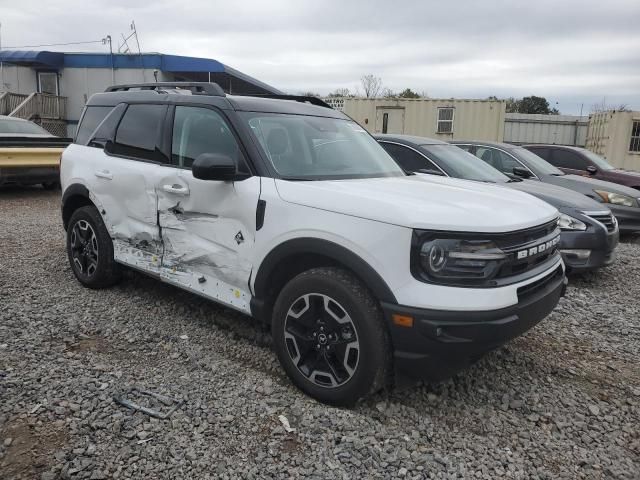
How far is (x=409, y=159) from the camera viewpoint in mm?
6367

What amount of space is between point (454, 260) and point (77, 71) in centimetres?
2224

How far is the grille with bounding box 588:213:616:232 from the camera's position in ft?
18.0

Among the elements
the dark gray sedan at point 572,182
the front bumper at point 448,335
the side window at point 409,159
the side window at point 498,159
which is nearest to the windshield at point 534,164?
the dark gray sedan at point 572,182

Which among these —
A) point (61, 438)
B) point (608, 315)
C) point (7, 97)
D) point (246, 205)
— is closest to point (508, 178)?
point (608, 315)

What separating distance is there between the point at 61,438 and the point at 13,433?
0.26 m

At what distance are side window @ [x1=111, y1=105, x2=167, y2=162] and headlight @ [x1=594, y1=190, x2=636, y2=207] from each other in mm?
6636

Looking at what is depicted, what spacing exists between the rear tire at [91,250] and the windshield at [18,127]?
776cm

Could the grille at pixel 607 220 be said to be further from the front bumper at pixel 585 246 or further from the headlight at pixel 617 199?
the headlight at pixel 617 199

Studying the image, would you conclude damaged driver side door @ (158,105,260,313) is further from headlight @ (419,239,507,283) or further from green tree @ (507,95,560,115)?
green tree @ (507,95,560,115)

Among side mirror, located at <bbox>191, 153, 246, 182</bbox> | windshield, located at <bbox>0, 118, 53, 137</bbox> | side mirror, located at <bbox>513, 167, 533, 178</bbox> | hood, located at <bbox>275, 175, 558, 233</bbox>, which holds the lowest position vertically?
side mirror, located at <bbox>513, 167, 533, 178</bbox>

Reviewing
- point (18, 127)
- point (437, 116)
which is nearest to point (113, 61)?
point (18, 127)

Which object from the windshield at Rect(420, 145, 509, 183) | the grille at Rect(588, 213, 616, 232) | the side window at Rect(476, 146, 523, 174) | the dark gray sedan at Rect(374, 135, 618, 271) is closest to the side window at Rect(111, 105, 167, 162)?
the dark gray sedan at Rect(374, 135, 618, 271)

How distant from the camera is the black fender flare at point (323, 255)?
263 centimetres

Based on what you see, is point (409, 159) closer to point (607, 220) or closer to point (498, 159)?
point (607, 220)
